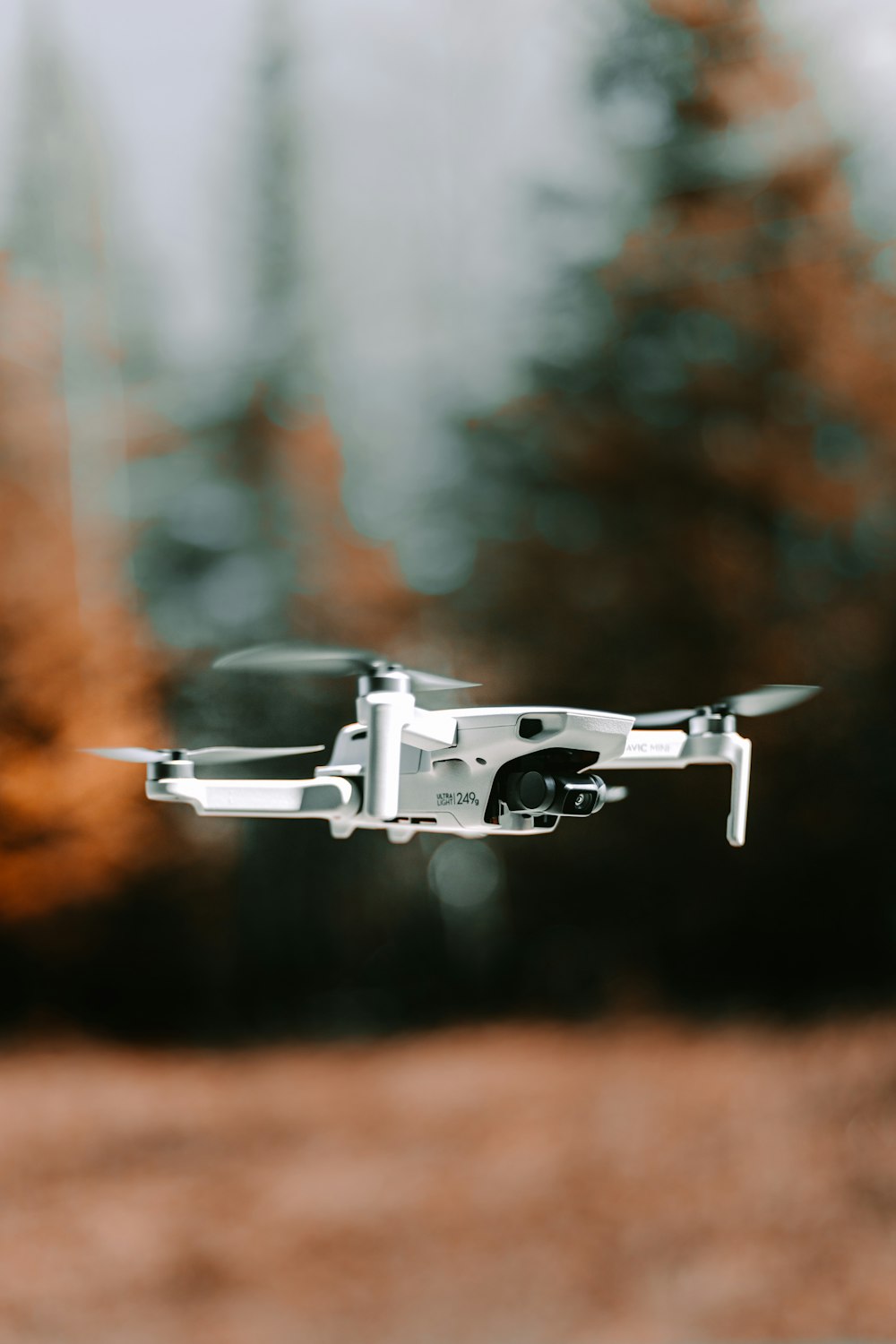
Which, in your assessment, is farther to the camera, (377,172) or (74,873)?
(377,172)

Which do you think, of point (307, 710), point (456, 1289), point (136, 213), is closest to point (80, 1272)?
point (456, 1289)

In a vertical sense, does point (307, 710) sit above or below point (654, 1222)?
above

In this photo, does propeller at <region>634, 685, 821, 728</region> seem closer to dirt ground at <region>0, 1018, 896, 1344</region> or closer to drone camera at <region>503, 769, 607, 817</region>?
drone camera at <region>503, 769, 607, 817</region>

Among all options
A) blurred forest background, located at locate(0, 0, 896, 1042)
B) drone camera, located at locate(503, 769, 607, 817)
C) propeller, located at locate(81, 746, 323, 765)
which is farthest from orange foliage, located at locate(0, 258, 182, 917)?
drone camera, located at locate(503, 769, 607, 817)

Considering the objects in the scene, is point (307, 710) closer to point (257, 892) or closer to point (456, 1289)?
point (257, 892)

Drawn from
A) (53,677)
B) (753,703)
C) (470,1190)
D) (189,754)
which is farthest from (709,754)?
(470,1190)
